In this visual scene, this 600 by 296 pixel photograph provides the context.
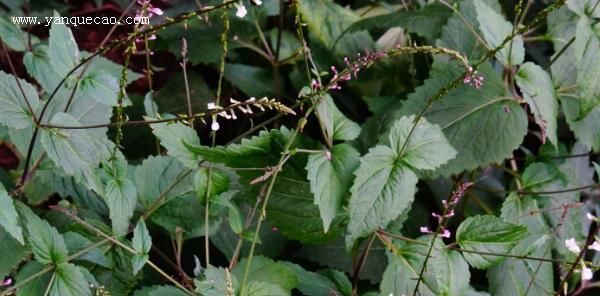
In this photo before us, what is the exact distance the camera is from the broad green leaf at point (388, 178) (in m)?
1.18

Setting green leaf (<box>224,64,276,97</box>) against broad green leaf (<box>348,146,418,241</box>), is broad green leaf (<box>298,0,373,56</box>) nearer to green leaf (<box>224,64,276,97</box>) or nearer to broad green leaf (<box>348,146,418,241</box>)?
green leaf (<box>224,64,276,97</box>)

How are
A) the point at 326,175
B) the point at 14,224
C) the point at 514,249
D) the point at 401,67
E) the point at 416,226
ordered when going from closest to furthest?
the point at 14,224
the point at 326,175
the point at 514,249
the point at 416,226
the point at 401,67

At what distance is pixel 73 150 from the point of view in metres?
1.13

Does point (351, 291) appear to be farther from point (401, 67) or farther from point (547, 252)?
point (401, 67)

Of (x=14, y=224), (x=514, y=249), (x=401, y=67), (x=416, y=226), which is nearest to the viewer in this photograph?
(x=14, y=224)

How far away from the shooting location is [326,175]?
1.19m

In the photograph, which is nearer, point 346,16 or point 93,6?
point 346,16

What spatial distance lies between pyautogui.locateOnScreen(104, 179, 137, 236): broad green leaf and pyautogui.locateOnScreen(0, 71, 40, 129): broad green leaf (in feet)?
0.54

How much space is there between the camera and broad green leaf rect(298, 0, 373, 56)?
1.81 m

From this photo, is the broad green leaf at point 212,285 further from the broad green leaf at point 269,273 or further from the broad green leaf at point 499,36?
the broad green leaf at point 499,36

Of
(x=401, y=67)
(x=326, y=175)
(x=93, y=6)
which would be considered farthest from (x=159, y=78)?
(x=326, y=175)

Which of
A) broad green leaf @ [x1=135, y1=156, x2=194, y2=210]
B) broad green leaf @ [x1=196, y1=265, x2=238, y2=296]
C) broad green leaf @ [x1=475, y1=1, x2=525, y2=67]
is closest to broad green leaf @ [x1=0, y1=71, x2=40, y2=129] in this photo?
broad green leaf @ [x1=135, y1=156, x2=194, y2=210]

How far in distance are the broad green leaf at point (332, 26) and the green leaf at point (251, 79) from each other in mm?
185

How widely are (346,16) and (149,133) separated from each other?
0.58 meters
